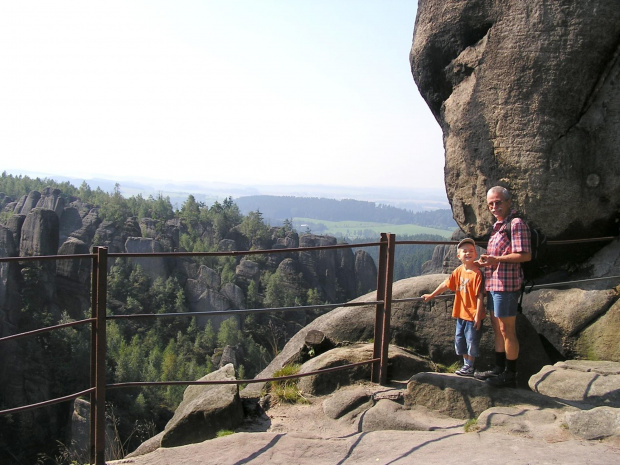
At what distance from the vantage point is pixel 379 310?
18.8 ft

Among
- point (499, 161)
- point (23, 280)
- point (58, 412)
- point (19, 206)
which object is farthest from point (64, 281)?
point (499, 161)

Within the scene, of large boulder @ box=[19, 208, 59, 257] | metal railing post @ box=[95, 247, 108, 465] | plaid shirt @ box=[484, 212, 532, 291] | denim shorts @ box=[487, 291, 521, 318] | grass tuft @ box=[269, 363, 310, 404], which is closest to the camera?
metal railing post @ box=[95, 247, 108, 465]

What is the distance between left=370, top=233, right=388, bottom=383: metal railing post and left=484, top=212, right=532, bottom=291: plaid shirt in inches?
36.3

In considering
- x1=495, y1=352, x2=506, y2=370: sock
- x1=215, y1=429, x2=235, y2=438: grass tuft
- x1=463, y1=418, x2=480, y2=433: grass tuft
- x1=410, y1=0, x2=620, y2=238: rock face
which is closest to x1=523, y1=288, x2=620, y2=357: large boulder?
x1=410, y1=0, x2=620, y2=238: rock face

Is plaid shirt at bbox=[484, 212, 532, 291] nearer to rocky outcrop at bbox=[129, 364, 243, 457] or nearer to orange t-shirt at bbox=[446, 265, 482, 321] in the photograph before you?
orange t-shirt at bbox=[446, 265, 482, 321]

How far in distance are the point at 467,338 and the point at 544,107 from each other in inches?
129

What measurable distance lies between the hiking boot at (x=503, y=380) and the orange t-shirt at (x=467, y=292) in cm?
54

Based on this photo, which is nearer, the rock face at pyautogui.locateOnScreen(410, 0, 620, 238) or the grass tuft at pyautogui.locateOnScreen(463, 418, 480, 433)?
the grass tuft at pyautogui.locateOnScreen(463, 418, 480, 433)

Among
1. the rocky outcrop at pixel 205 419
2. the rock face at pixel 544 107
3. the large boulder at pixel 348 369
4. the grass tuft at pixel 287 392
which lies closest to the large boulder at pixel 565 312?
the rock face at pixel 544 107

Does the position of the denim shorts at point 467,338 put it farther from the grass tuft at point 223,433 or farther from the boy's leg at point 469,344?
the grass tuft at point 223,433

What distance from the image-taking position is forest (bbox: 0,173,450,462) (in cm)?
4876

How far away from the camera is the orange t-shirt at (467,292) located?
531cm

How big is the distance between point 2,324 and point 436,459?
50.4 m

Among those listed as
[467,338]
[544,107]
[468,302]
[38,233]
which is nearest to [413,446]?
[467,338]
